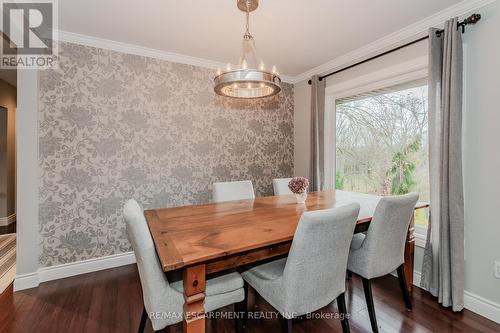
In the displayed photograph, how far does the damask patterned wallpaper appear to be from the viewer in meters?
2.43

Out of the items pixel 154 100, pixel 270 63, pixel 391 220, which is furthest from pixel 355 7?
pixel 154 100

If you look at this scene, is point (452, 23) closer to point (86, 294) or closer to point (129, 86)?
point (129, 86)

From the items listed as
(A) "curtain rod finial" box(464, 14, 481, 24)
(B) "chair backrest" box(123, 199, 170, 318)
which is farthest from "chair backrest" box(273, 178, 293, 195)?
(A) "curtain rod finial" box(464, 14, 481, 24)

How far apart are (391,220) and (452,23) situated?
1.65m

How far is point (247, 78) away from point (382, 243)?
55.8 inches

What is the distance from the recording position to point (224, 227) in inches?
60.4

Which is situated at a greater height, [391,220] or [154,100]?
[154,100]

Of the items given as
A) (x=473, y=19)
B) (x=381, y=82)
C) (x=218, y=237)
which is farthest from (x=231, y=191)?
(x=473, y=19)

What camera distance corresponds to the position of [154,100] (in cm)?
285

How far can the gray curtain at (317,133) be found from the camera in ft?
10.8

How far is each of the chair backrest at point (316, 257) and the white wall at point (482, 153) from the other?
4.44 ft

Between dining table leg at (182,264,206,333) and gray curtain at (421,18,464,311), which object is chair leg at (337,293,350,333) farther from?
gray curtain at (421,18,464,311)

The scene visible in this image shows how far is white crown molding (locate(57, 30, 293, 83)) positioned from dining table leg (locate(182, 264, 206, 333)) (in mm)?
2560

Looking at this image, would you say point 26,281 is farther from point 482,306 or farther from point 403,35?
point 403,35
